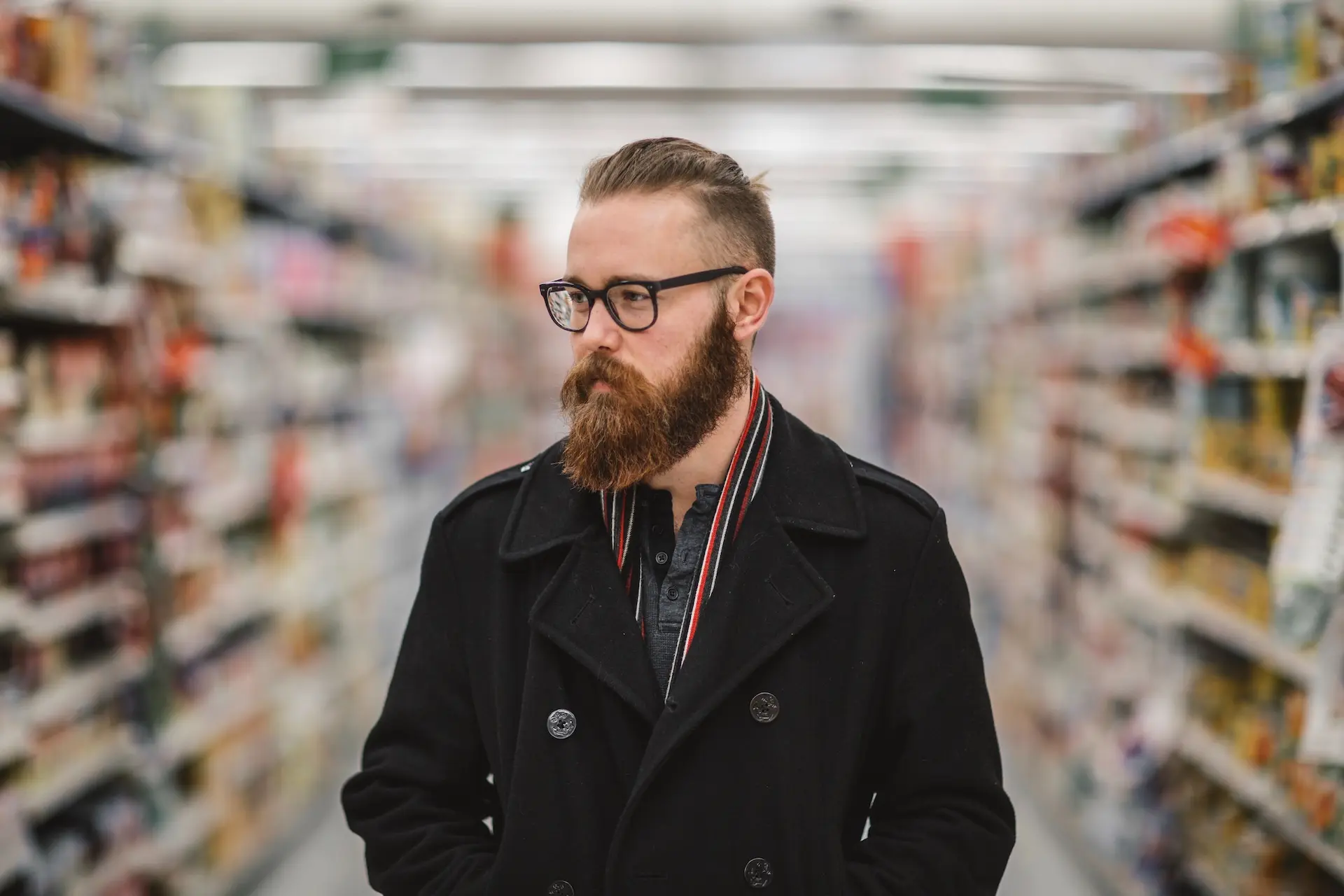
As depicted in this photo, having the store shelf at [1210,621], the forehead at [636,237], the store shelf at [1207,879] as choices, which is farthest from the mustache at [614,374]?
the store shelf at [1207,879]

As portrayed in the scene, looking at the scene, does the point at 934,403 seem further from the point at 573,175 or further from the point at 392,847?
the point at 392,847

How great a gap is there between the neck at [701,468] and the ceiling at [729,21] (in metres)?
3.72

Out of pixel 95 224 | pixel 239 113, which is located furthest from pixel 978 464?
pixel 95 224

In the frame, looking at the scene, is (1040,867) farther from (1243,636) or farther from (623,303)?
(623,303)

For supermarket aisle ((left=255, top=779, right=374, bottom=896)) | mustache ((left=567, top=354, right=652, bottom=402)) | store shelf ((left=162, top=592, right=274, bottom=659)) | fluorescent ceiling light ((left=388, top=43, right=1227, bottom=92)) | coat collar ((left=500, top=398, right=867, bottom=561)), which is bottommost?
supermarket aisle ((left=255, top=779, right=374, bottom=896))

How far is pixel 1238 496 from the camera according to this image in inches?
150

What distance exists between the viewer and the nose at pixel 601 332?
168 cm

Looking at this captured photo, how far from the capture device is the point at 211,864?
4.79 meters

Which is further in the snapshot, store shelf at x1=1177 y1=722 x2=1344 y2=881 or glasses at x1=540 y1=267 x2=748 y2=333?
store shelf at x1=1177 y1=722 x2=1344 y2=881

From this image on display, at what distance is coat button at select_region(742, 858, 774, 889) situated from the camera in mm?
1627

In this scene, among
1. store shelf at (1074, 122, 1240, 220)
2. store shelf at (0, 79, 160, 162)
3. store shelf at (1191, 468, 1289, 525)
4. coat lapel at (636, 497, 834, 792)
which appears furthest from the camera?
store shelf at (1074, 122, 1240, 220)

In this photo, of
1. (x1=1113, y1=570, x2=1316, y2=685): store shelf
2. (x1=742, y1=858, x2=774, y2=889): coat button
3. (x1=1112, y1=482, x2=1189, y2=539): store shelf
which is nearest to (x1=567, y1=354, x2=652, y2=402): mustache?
(x1=742, y1=858, x2=774, y2=889): coat button

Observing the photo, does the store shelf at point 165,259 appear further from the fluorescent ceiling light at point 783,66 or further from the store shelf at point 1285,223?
the store shelf at point 1285,223

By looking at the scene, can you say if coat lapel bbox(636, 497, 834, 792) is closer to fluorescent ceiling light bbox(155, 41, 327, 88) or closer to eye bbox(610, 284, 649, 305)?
eye bbox(610, 284, 649, 305)
